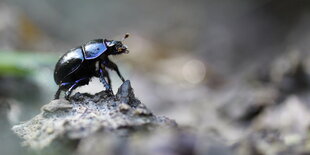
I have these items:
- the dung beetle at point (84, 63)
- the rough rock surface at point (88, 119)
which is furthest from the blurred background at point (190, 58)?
the dung beetle at point (84, 63)

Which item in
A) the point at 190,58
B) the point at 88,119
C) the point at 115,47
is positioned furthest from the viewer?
the point at 190,58

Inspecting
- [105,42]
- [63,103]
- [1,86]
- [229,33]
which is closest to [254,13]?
[229,33]

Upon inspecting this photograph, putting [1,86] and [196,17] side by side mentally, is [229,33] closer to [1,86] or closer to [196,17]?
[196,17]

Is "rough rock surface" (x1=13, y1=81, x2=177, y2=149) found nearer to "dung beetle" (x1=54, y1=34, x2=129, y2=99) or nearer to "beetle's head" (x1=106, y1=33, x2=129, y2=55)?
"dung beetle" (x1=54, y1=34, x2=129, y2=99)

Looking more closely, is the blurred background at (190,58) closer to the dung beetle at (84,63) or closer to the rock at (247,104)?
the rock at (247,104)

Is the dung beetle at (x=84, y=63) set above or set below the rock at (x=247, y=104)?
below

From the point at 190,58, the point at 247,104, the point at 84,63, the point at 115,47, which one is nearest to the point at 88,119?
the point at 84,63

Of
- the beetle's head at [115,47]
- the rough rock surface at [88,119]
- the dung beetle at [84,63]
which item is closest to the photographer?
the rough rock surface at [88,119]

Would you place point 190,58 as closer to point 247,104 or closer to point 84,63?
point 247,104
